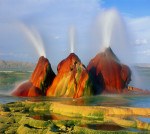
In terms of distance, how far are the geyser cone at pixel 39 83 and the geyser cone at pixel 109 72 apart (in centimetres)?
479

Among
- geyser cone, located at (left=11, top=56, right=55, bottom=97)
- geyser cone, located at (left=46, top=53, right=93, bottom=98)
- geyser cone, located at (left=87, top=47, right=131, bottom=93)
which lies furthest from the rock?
geyser cone, located at (left=87, top=47, right=131, bottom=93)

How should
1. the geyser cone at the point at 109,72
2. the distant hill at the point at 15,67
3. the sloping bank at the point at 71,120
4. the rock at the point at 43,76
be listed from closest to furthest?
the sloping bank at the point at 71,120, the rock at the point at 43,76, the geyser cone at the point at 109,72, the distant hill at the point at 15,67

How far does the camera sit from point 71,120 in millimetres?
14477

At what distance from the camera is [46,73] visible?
26.2 metres

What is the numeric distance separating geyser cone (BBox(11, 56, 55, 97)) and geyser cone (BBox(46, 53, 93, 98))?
2.65 feet

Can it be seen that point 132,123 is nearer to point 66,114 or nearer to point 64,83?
point 66,114

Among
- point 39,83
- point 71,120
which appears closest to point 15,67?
point 39,83

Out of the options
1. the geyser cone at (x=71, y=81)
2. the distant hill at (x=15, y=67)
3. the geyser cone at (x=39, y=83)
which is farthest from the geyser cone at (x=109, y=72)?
the distant hill at (x=15, y=67)

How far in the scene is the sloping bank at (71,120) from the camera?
1284 centimetres

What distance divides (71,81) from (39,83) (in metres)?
3.84

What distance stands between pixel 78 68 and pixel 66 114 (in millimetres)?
7746

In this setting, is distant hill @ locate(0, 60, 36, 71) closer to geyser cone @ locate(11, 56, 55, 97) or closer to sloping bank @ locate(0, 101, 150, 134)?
geyser cone @ locate(11, 56, 55, 97)

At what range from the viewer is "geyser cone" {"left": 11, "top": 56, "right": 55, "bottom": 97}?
25170mm

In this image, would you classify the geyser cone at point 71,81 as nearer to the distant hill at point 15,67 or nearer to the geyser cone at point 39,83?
the geyser cone at point 39,83
